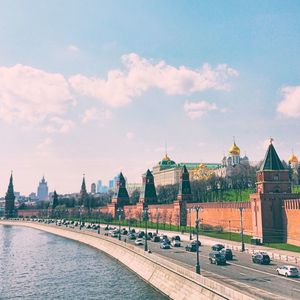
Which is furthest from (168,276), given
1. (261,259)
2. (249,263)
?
(261,259)

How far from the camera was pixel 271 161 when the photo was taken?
70.1 m

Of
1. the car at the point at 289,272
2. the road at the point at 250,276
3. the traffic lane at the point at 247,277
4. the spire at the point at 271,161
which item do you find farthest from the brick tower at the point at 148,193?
the car at the point at 289,272

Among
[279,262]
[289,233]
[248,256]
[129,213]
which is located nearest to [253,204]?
[289,233]

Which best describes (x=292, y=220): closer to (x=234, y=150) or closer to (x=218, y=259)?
(x=218, y=259)

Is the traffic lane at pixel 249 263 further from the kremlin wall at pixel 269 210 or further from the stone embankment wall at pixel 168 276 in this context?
the kremlin wall at pixel 269 210

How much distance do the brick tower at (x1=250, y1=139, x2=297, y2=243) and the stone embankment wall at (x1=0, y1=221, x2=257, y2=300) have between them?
23.3m

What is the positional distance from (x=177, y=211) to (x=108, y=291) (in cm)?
6330

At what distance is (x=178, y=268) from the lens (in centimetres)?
3750

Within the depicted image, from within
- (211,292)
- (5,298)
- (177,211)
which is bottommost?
(5,298)

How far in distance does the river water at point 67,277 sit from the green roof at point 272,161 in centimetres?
3083

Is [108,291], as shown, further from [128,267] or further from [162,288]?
[128,267]

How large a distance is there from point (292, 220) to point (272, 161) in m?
11.6

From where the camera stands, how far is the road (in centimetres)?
3000

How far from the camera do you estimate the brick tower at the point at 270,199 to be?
65875 mm
